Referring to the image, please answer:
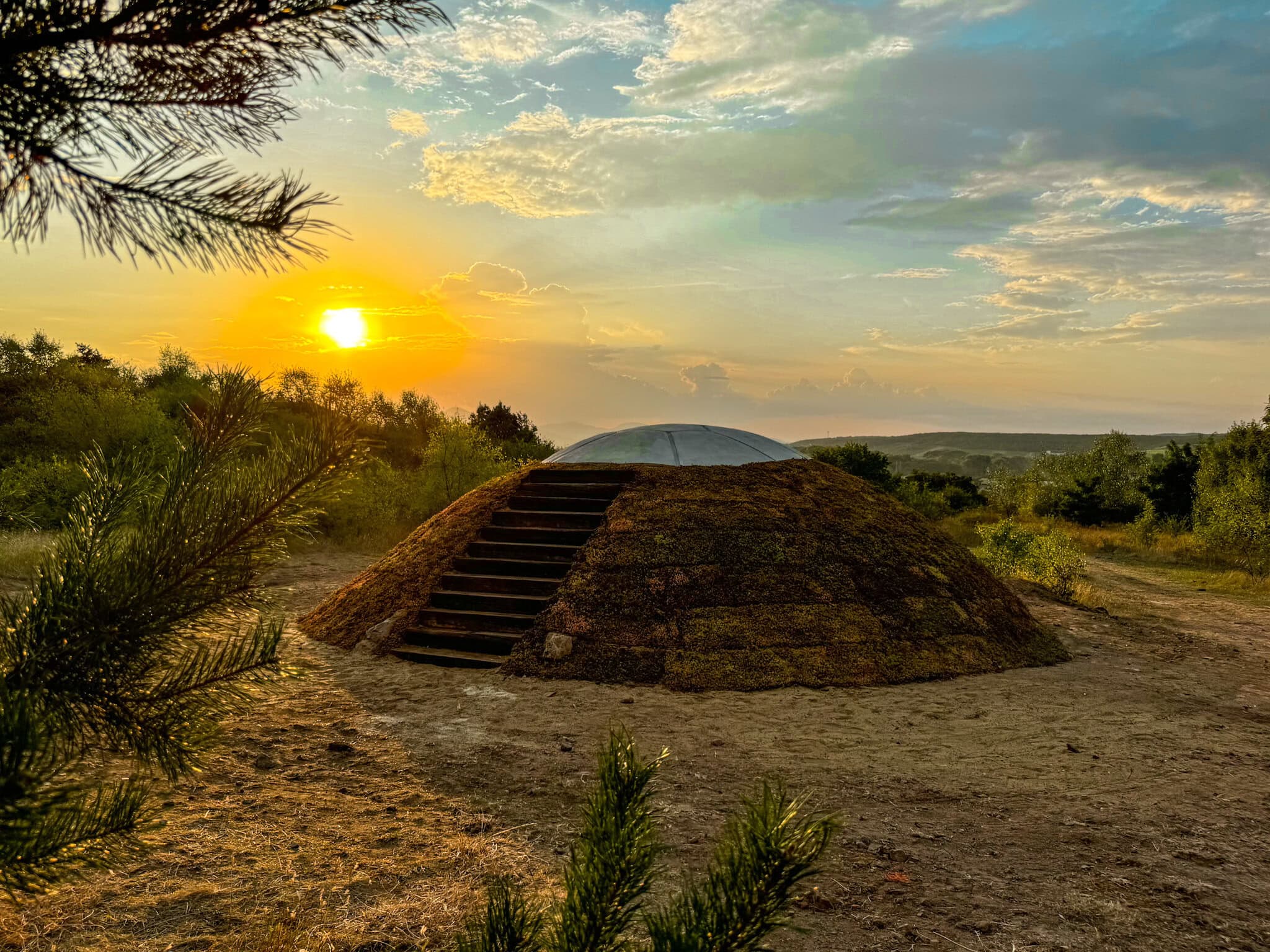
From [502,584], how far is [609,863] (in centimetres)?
871

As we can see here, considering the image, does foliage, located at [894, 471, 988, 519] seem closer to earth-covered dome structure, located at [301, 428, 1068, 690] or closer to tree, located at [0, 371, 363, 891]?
earth-covered dome structure, located at [301, 428, 1068, 690]

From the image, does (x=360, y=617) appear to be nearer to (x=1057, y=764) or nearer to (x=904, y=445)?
(x=1057, y=764)

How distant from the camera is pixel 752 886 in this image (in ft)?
4.53

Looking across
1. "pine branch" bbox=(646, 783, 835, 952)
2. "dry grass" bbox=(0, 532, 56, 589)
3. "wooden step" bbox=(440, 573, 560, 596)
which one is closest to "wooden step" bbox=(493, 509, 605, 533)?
"wooden step" bbox=(440, 573, 560, 596)

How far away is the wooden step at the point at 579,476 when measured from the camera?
11.8m

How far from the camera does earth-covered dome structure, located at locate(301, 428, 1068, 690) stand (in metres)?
8.73

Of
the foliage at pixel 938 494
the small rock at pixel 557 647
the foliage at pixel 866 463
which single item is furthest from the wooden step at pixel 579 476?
the foliage at pixel 866 463

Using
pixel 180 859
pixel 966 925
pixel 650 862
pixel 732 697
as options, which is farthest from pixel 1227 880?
pixel 180 859

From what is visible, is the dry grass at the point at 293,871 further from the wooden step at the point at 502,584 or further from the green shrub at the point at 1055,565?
the green shrub at the point at 1055,565

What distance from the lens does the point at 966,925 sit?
391 cm

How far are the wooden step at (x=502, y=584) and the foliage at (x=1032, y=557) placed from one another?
10911 mm

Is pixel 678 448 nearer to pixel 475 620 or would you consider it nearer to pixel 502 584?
pixel 502 584

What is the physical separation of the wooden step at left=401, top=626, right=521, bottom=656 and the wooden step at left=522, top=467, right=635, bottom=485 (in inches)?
129

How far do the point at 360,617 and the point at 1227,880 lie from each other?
932 centimetres
